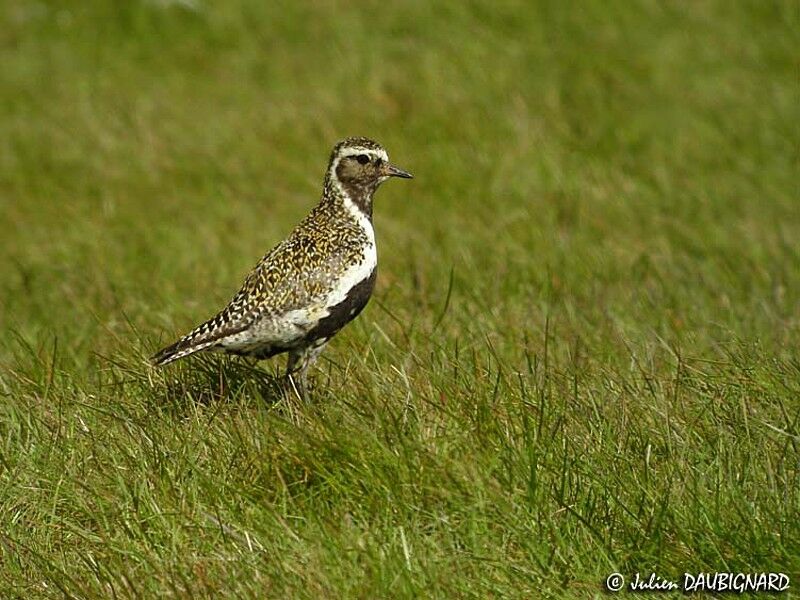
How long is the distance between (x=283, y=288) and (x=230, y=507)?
4.83ft

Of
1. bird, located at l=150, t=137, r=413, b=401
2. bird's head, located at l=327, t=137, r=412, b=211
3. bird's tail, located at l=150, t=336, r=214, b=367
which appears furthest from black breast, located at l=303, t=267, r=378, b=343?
bird's head, located at l=327, t=137, r=412, b=211

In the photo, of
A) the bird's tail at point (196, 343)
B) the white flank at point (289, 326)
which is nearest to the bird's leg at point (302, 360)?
the white flank at point (289, 326)

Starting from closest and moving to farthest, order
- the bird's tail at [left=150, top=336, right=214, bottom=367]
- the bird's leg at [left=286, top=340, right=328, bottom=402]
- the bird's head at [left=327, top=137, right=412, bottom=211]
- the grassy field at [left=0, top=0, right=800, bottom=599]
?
the grassy field at [left=0, top=0, right=800, bottom=599] < the bird's tail at [left=150, top=336, right=214, bottom=367] < the bird's leg at [left=286, top=340, right=328, bottom=402] < the bird's head at [left=327, top=137, right=412, bottom=211]

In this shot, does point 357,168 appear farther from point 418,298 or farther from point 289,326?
point 418,298

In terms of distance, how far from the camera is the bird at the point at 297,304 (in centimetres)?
621

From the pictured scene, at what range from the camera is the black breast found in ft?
20.5

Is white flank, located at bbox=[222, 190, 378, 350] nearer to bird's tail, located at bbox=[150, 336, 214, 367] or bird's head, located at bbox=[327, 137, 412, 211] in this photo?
bird's tail, located at bbox=[150, 336, 214, 367]

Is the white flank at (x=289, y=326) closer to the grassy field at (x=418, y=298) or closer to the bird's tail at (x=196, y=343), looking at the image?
the bird's tail at (x=196, y=343)

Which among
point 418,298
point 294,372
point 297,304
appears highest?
point 297,304
